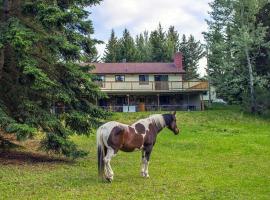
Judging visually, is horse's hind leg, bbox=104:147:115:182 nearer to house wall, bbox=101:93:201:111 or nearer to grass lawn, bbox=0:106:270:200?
grass lawn, bbox=0:106:270:200

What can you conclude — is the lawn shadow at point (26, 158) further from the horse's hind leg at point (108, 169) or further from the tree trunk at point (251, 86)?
the tree trunk at point (251, 86)

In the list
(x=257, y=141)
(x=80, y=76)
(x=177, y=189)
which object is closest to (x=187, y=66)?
(x=257, y=141)

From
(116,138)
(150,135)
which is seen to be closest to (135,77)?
(150,135)

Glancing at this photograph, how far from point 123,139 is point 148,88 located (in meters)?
37.0

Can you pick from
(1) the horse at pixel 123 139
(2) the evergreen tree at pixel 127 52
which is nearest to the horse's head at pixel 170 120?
(1) the horse at pixel 123 139

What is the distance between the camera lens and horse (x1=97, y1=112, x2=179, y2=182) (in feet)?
41.1

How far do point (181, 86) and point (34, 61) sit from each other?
35.1m

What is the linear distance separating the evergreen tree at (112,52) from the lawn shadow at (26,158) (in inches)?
2364

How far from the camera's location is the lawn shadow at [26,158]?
16.5 metres

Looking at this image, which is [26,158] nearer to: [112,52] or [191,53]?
[112,52]

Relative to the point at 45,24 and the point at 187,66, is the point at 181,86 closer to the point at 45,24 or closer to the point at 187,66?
the point at 45,24

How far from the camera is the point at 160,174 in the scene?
1433 cm

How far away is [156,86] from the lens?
4975 cm

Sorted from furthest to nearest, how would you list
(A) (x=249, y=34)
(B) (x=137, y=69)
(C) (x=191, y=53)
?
(C) (x=191, y=53) < (B) (x=137, y=69) < (A) (x=249, y=34)
